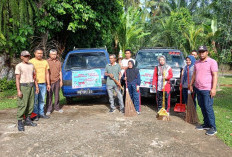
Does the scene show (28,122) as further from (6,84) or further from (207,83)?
(6,84)

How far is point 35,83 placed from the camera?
532 cm

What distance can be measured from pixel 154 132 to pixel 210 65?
1.84 meters

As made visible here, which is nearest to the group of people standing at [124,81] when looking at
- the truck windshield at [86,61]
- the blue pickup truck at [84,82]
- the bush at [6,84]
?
the blue pickup truck at [84,82]

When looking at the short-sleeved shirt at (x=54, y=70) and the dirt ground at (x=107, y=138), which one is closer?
the dirt ground at (x=107, y=138)

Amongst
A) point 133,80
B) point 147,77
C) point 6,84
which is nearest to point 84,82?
point 133,80

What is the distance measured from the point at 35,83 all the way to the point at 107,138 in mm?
2290

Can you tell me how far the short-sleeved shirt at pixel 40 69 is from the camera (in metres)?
5.57

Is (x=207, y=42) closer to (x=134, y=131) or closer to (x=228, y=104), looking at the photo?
(x=228, y=104)

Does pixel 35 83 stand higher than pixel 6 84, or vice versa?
pixel 35 83

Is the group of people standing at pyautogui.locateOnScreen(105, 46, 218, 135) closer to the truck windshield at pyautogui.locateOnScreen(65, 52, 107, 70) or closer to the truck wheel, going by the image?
the truck windshield at pyautogui.locateOnScreen(65, 52, 107, 70)

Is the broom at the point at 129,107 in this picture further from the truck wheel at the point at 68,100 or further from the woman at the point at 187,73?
the truck wheel at the point at 68,100

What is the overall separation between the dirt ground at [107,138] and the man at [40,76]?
1.33ft

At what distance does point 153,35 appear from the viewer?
22.7m

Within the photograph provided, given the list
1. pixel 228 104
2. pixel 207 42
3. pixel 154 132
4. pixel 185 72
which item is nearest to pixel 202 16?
pixel 207 42
